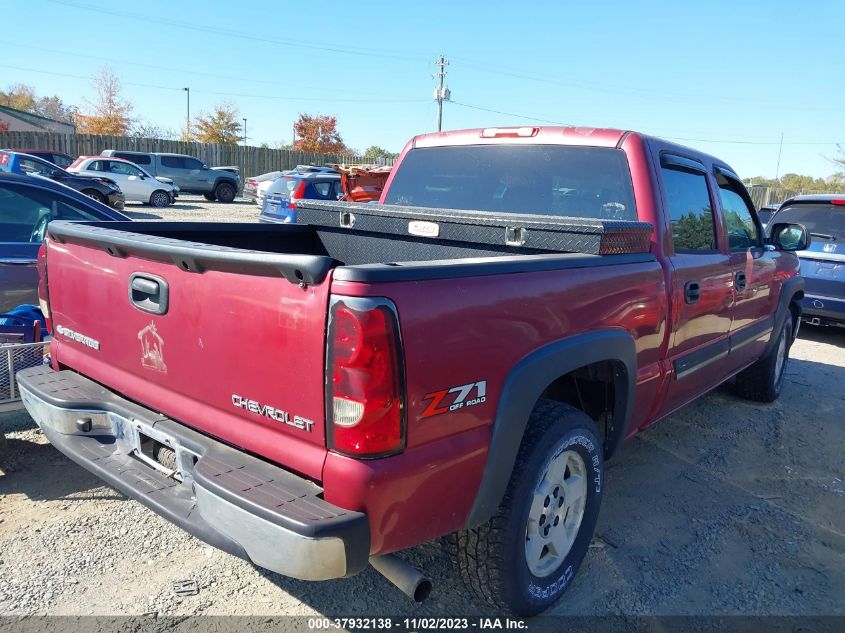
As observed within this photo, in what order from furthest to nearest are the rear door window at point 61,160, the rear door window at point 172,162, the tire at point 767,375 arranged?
1. the rear door window at point 172,162
2. the rear door window at point 61,160
3. the tire at point 767,375

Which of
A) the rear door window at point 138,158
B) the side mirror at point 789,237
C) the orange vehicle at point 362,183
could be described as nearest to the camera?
the side mirror at point 789,237

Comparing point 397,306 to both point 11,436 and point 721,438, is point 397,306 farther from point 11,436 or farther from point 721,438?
point 721,438

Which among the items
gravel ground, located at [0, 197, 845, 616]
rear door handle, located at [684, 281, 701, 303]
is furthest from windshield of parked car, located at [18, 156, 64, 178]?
rear door handle, located at [684, 281, 701, 303]

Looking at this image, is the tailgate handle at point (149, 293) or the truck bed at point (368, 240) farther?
the tailgate handle at point (149, 293)

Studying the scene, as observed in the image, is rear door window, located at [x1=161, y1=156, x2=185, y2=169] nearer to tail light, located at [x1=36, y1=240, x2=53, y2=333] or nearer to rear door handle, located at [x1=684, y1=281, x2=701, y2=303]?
tail light, located at [x1=36, y1=240, x2=53, y2=333]

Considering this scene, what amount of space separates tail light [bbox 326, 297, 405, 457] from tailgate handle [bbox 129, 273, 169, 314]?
0.90 metres

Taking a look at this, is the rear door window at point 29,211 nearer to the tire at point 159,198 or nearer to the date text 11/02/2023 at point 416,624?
the date text 11/02/2023 at point 416,624

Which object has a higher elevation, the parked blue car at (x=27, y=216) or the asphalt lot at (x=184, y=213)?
the parked blue car at (x=27, y=216)

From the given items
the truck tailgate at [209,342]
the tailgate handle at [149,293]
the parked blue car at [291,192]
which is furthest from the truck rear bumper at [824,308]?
the parked blue car at [291,192]

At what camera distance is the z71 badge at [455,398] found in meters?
2.07

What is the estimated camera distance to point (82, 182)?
1723 centimetres

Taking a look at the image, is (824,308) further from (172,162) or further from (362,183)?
(172,162)

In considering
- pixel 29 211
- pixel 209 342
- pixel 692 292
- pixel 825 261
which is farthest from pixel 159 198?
pixel 209 342

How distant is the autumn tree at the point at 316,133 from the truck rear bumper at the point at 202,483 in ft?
192
